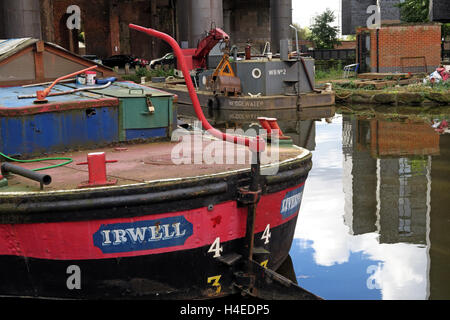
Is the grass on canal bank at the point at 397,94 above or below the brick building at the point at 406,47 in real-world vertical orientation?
below

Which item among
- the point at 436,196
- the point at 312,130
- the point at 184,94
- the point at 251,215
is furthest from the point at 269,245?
the point at 184,94

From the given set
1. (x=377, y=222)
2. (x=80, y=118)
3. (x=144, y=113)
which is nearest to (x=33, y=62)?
(x=80, y=118)

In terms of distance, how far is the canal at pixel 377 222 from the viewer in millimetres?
6938

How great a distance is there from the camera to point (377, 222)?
9039 millimetres

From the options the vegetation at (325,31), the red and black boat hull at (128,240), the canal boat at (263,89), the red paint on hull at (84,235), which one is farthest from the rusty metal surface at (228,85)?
the vegetation at (325,31)

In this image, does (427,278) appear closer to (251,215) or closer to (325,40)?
(251,215)

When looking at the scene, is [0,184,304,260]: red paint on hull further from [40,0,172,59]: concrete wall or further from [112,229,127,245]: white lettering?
[40,0,172,59]: concrete wall

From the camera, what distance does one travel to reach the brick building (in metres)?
31.3

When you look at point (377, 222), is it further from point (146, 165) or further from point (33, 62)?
point (33, 62)

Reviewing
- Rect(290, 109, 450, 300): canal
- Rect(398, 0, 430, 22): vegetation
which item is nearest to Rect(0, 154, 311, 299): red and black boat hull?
Rect(290, 109, 450, 300): canal

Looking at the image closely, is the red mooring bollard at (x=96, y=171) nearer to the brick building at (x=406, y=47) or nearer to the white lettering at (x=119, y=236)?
the white lettering at (x=119, y=236)

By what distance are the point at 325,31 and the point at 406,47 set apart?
78.0 ft

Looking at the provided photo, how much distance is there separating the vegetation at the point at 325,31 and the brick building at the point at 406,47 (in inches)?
896

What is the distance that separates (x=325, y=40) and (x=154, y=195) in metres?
50.7
